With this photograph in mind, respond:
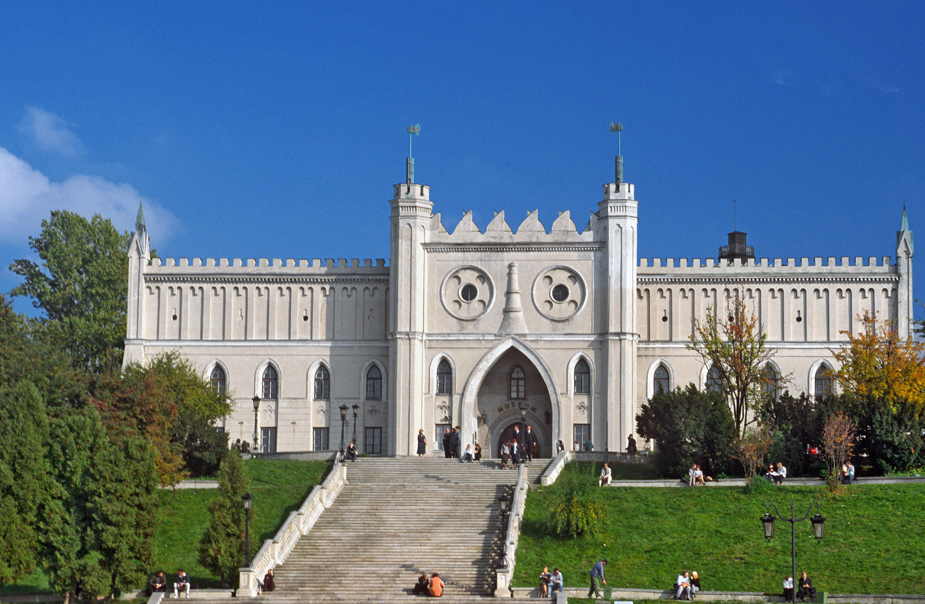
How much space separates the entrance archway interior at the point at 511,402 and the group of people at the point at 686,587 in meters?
19.3

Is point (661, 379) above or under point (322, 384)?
above

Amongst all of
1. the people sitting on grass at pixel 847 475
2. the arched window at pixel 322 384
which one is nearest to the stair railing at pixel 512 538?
the people sitting on grass at pixel 847 475

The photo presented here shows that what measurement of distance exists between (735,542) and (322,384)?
22.5 metres

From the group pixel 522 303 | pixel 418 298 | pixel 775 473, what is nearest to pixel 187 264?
pixel 418 298

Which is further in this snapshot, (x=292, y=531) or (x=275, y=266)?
(x=275, y=266)

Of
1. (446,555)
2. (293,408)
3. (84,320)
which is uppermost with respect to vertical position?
(84,320)

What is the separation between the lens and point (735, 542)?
34594 millimetres

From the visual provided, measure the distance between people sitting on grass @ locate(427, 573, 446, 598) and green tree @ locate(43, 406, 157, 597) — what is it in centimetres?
781

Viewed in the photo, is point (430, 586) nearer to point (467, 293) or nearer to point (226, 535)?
point (226, 535)

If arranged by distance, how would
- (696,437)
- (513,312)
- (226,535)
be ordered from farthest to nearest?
(513,312) → (696,437) → (226,535)

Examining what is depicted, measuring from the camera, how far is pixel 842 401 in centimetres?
4156

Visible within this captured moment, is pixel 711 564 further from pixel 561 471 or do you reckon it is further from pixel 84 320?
A: pixel 84 320

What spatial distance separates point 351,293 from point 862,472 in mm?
22154

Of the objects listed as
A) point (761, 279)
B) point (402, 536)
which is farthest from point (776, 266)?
point (402, 536)
